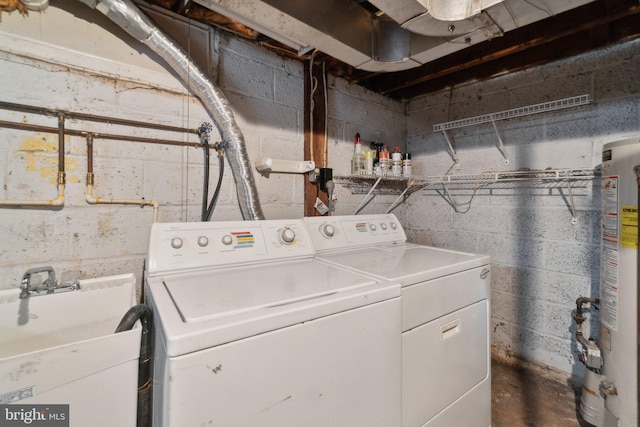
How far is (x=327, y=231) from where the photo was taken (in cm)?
152

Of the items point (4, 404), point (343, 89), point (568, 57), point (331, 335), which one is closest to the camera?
point (4, 404)

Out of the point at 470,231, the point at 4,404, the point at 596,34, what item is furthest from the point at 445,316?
the point at 596,34

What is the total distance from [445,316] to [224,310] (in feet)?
2.80

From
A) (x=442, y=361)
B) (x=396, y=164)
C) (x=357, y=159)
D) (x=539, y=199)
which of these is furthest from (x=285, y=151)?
(x=539, y=199)

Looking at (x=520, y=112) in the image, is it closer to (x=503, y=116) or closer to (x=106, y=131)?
(x=503, y=116)

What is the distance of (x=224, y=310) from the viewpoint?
2.35ft

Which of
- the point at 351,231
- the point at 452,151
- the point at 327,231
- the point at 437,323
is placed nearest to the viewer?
the point at 437,323

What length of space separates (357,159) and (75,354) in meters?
1.71

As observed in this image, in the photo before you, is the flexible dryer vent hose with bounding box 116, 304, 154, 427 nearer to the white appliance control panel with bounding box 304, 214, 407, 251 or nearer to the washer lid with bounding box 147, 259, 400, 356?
the washer lid with bounding box 147, 259, 400, 356

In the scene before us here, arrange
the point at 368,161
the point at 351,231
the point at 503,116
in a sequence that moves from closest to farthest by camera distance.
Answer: the point at 351,231 → the point at 503,116 → the point at 368,161

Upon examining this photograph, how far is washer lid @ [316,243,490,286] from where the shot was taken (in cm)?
106

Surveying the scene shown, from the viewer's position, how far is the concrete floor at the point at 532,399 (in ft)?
4.91

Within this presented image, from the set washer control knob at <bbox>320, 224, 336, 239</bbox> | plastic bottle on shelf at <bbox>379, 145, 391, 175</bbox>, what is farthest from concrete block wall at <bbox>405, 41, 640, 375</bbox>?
washer control knob at <bbox>320, 224, 336, 239</bbox>

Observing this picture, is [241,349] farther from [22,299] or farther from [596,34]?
[596,34]
